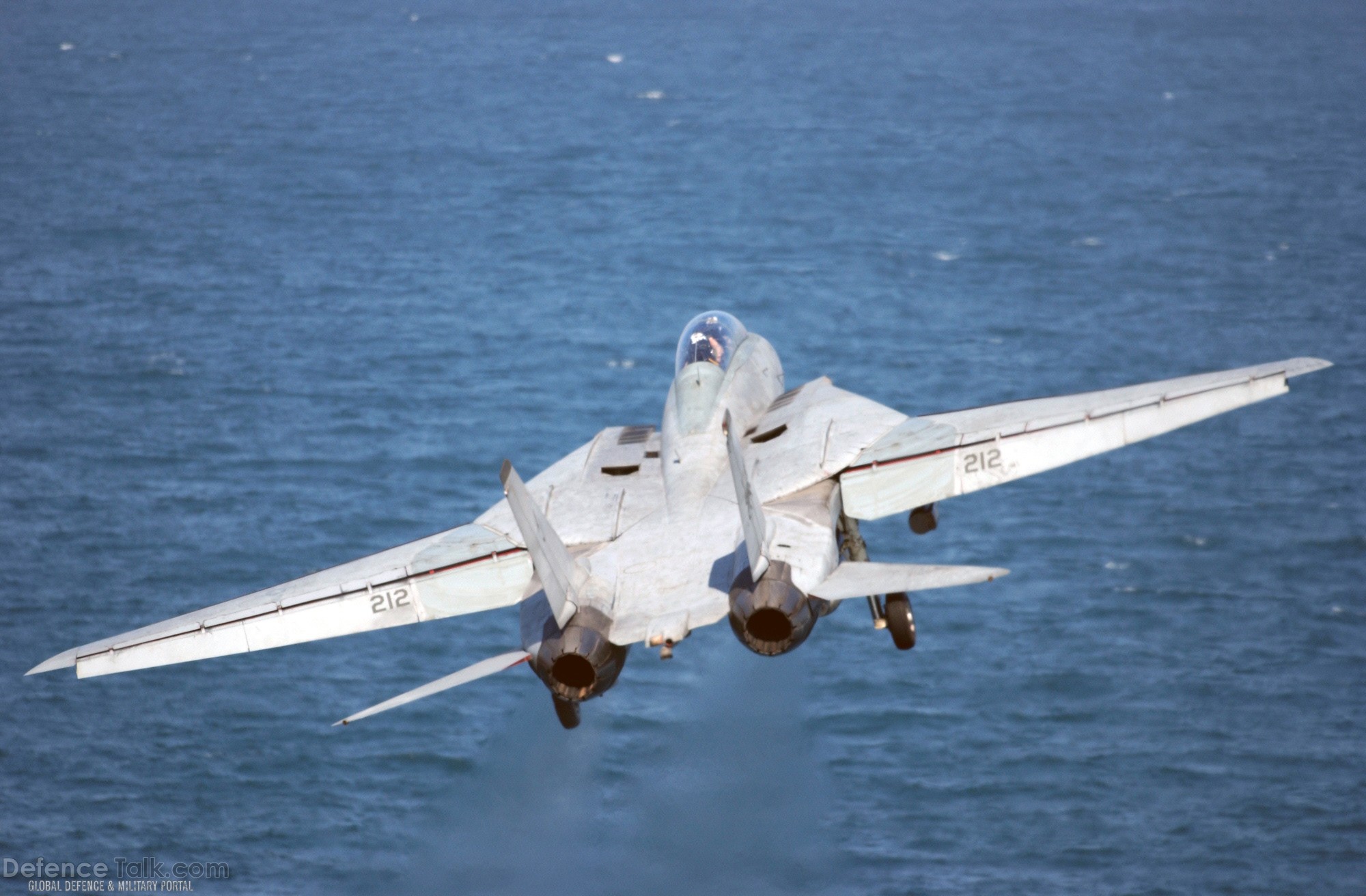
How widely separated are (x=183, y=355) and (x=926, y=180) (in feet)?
263

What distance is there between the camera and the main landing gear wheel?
1614 inches

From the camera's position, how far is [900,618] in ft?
135

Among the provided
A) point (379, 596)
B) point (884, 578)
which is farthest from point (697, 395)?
point (884, 578)

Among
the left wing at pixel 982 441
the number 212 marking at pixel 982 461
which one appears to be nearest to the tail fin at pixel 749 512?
the left wing at pixel 982 441

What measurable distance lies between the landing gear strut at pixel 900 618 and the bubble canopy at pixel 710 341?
30.7ft

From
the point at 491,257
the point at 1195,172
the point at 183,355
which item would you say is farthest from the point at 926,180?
the point at 183,355

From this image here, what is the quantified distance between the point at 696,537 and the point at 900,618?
5688mm

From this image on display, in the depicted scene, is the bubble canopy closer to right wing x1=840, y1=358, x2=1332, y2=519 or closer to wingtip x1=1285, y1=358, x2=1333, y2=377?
right wing x1=840, y1=358, x2=1332, y2=519

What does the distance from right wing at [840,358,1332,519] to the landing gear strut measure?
2165 millimetres

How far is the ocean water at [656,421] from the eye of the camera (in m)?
93.6

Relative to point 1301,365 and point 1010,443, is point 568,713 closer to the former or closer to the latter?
point 1010,443

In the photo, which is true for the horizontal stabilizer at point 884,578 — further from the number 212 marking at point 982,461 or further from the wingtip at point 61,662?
the wingtip at point 61,662

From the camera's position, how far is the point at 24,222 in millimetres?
171125

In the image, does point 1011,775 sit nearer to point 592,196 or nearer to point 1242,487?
point 1242,487
